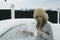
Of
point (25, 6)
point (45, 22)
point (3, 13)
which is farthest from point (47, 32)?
point (3, 13)

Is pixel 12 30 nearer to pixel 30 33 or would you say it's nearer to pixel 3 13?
pixel 30 33

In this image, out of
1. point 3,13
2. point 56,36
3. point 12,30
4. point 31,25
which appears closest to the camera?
point 12,30

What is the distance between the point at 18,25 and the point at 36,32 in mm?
306

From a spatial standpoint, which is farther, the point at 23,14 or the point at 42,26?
the point at 23,14

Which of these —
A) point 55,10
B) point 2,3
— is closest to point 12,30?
point 2,3

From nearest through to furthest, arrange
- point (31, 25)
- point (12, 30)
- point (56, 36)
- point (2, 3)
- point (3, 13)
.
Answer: point (12, 30) < point (31, 25) < point (56, 36) < point (2, 3) < point (3, 13)

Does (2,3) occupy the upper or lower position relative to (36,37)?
upper

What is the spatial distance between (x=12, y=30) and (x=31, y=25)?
1.26 ft

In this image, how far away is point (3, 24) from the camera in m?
3.19

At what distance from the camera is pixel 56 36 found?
374 cm

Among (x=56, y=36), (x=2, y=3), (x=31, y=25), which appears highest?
(x=2, y=3)

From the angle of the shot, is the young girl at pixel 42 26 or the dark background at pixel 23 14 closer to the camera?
the young girl at pixel 42 26

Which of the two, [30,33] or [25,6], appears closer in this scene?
[30,33]

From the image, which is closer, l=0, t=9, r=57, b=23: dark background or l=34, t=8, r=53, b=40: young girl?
l=34, t=8, r=53, b=40: young girl
